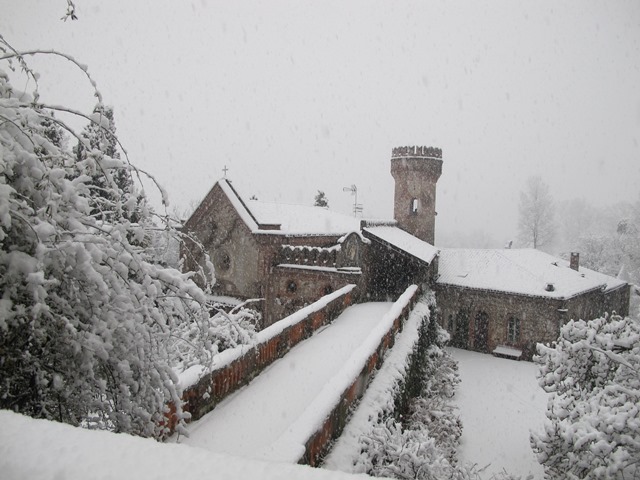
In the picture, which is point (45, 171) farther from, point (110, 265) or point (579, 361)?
point (579, 361)

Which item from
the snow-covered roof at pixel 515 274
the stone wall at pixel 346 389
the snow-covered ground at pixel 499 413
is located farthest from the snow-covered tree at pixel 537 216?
the stone wall at pixel 346 389

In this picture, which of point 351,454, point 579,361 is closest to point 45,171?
point 351,454

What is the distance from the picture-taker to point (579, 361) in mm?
8172

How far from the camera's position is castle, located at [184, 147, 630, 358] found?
19.5 meters

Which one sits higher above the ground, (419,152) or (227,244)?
(419,152)

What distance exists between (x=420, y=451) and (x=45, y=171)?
7021 mm

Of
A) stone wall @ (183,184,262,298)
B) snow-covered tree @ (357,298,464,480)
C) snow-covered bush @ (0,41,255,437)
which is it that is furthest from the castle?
snow-covered bush @ (0,41,255,437)

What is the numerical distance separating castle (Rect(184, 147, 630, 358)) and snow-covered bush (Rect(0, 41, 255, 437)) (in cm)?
1375

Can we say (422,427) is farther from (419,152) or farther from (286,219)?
(419,152)

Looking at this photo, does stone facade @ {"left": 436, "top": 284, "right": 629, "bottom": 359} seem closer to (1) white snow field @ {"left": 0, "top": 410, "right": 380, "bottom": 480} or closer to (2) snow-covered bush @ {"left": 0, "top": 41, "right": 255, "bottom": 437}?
(2) snow-covered bush @ {"left": 0, "top": 41, "right": 255, "bottom": 437}

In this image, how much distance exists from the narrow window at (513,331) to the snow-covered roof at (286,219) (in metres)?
9.73

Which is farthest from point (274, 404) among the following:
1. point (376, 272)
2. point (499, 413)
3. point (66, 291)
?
point (376, 272)

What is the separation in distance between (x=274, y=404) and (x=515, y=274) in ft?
68.8

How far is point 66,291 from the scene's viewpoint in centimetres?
301
